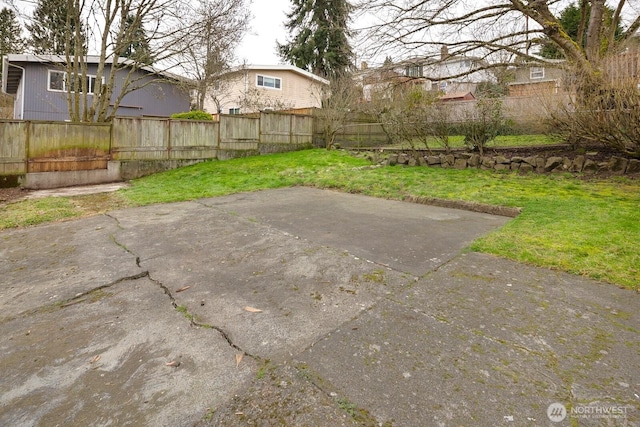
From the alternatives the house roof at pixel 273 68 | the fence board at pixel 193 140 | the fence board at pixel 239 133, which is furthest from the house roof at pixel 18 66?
the house roof at pixel 273 68

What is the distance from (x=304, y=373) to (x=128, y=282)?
2077 mm

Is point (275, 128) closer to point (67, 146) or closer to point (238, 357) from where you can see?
point (67, 146)

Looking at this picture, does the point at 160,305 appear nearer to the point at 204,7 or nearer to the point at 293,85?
the point at 204,7

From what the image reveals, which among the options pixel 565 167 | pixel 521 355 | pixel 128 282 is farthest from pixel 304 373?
pixel 565 167

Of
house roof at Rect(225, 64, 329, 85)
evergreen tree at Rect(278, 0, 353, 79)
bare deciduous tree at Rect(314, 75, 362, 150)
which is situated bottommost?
bare deciduous tree at Rect(314, 75, 362, 150)

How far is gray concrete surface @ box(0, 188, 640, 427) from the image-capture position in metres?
1.59

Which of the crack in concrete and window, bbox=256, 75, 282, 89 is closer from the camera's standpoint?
the crack in concrete

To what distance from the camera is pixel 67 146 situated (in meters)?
9.51

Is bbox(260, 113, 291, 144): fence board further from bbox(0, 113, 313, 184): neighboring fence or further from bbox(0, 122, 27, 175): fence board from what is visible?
bbox(0, 122, 27, 175): fence board

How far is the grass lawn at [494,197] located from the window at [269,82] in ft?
38.9

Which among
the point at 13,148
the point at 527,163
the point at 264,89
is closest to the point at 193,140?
the point at 13,148

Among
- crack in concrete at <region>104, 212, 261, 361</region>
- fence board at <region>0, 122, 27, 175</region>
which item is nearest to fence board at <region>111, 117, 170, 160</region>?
fence board at <region>0, 122, 27, 175</region>

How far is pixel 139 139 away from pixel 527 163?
1138cm

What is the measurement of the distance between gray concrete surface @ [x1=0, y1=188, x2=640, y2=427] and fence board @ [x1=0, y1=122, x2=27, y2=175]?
20.6 feet
